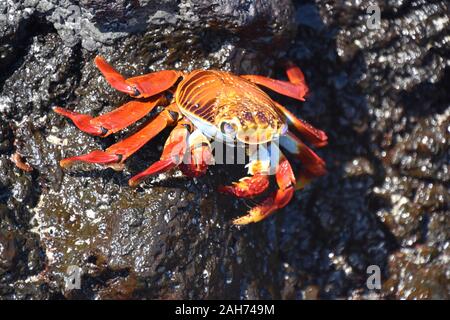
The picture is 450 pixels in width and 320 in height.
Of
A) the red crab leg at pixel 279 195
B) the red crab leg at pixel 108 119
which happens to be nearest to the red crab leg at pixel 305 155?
the red crab leg at pixel 279 195

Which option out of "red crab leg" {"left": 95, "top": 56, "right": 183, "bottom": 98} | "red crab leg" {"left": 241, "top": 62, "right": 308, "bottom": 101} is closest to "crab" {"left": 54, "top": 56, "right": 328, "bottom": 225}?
"red crab leg" {"left": 95, "top": 56, "right": 183, "bottom": 98}

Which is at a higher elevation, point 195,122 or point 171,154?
point 195,122

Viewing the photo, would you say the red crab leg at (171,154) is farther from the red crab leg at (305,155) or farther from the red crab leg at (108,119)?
the red crab leg at (305,155)

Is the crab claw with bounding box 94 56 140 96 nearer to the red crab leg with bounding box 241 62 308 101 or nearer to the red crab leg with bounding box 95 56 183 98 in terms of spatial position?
the red crab leg with bounding box 95 56 183 98

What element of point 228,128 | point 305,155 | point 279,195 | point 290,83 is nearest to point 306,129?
point 305,155

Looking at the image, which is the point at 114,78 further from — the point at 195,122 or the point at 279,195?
the point at 279,195

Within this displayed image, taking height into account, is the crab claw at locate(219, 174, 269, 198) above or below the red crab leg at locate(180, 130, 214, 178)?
below
